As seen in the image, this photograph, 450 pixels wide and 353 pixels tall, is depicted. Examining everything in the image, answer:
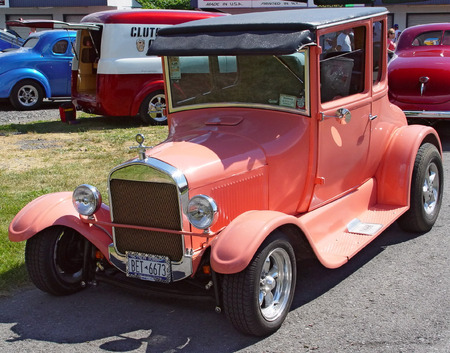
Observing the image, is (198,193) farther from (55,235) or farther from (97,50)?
(97,50)

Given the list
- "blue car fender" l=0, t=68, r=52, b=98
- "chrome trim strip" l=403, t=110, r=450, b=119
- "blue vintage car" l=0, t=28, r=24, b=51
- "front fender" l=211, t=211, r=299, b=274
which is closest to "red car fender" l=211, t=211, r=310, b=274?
"front fender" l=211, t=211, r=299, b=274

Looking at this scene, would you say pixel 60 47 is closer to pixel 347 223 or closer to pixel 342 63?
pixel 342 63

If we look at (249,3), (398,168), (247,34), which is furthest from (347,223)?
(249,3)

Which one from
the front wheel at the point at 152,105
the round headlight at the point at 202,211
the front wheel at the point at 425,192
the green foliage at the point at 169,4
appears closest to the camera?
the round headlight at the point at 202,211

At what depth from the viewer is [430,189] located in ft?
19.0

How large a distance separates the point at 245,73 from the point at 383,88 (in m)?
1.56

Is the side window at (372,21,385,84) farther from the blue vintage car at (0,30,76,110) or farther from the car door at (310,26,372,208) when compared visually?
the blue vintage car at (0,30,76,110)

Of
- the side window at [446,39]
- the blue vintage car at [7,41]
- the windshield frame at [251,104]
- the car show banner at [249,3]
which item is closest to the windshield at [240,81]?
the windshield frame at [251,104]

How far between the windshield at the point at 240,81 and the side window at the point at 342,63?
0.22m

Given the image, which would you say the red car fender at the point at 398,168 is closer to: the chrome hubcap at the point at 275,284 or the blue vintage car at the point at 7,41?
the chrome hubcap at the point at 275,284

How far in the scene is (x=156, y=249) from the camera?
13.3ft

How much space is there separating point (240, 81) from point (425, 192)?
2201mm

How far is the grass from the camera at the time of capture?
5407mm

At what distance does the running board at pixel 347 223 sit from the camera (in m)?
4.43
